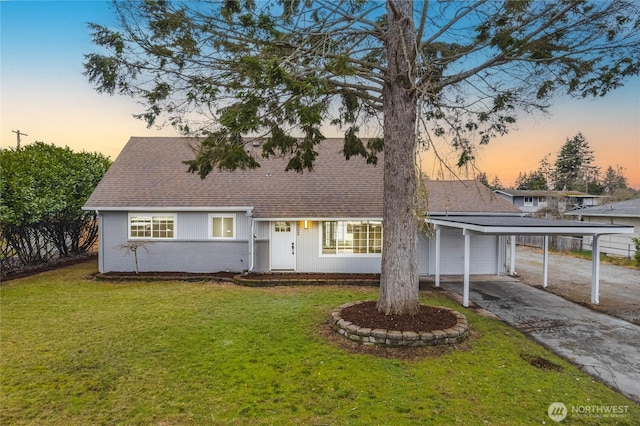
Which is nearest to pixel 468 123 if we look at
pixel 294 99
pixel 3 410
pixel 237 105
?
pixel 294 99

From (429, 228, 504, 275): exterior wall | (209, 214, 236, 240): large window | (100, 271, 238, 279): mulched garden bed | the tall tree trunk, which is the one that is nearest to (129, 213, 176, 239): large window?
(100, 271, 238, 279): mulched garden bed

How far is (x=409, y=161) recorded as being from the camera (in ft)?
21.9

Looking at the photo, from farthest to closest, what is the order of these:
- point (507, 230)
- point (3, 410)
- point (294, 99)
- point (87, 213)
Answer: point (87, 213) < point (507, 230) < point (294, 99) < point (3, 410)

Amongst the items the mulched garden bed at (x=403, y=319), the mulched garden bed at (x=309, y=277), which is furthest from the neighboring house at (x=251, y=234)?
the mulched garden bed at (x=403, y=319)

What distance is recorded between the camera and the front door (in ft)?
41.9

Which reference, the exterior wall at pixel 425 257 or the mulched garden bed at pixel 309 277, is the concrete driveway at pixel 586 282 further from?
the mulched garden bed at pixel 309 277

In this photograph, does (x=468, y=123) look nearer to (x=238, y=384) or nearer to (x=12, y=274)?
(x=238, y=384)

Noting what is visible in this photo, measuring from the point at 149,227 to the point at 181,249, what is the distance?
150 centimetres

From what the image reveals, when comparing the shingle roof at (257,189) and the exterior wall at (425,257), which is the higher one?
the shingle roof at (257,189)

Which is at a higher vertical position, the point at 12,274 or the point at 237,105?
the point at 237,105

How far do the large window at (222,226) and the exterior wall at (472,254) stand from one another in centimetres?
768

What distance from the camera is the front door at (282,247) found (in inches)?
503

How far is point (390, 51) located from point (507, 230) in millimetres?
4984

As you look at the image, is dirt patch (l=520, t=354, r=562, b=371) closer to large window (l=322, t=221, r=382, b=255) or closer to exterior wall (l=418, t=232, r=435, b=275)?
exterior wall (l=418, t=232, r=435, b=275)
